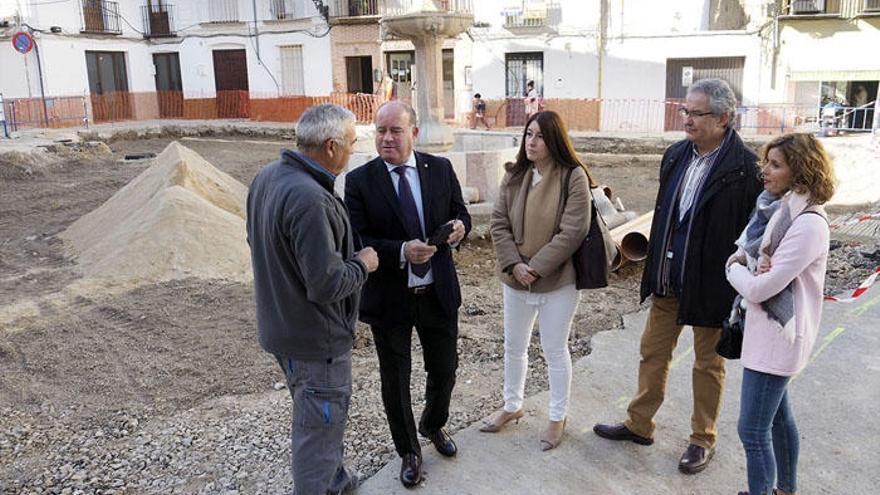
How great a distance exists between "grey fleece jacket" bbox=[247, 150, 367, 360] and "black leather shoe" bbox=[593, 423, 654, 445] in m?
1.54

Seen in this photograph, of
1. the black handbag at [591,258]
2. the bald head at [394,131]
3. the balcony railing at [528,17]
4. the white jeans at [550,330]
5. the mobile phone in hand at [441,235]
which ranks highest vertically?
the balcony railing at [528,17]

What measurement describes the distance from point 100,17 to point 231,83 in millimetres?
5209

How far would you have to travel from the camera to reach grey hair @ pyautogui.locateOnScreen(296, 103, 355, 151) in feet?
9.29

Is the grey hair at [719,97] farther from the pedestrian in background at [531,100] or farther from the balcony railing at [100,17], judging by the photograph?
the balcony railing at [100,17]

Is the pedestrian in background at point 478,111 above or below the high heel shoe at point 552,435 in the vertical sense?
above

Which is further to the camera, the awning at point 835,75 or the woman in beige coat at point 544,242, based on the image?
the awning at point 835,75

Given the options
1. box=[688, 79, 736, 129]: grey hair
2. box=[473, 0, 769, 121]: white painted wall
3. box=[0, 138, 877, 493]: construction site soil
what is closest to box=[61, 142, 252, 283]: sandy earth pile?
box=[0, 138, 877, 493]: construction site soil

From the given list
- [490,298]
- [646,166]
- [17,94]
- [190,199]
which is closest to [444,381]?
[490,298]

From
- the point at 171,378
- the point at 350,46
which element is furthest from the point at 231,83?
the point at 171,378

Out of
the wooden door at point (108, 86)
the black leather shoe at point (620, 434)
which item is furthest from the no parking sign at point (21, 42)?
the black leather shoe at point (620, 434)

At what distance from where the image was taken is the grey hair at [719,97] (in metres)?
3.25

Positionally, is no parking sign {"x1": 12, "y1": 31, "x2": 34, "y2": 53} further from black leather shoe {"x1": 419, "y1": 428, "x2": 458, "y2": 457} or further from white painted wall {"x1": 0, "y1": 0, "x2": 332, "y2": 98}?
black leather shoe {"x1": 419, "y1": 428, "x2": 458, "y2": 457}

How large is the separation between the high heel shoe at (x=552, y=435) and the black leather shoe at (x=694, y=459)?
586mm

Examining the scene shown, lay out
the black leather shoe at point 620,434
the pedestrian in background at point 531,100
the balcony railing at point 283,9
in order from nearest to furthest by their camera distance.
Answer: the black leather shoe at point 620,434 < the pedestrian in background at point 531,100 < the balcony railing at point 283,9
